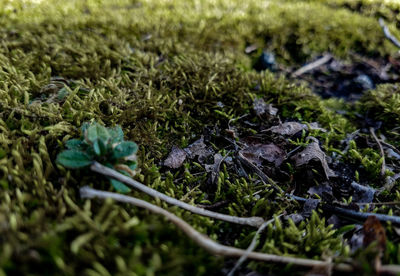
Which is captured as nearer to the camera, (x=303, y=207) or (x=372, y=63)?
(x=303, y=207)

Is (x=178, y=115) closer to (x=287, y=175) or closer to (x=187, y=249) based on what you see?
(x=287, y=175)

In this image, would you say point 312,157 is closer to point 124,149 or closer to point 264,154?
point 264,154

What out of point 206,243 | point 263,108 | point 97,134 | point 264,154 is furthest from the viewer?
point 263,108

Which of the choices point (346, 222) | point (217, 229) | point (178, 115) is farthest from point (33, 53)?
point (346, 222)

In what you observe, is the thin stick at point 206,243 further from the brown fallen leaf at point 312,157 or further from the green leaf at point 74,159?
the brown fallen leaf at point 312,157

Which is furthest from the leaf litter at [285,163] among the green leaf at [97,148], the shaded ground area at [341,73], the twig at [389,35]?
the twig at [389,35]

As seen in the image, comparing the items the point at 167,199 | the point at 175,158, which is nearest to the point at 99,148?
the point at 167,199

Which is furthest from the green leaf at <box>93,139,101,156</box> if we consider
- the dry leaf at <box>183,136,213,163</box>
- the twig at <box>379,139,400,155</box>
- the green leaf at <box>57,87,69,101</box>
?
the twig at <box>379,139,400,155</box>
